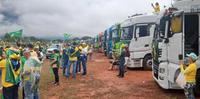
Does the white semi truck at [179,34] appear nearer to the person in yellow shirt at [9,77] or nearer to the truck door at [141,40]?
the person in yellow shirt at [9,77]

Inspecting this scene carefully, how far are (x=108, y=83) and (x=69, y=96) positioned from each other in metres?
3.31

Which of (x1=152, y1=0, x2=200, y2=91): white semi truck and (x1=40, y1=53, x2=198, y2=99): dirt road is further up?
(x1=152, y1=0, x2=200, y2=91): white semi truck

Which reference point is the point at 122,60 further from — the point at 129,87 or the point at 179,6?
the point at 179,6

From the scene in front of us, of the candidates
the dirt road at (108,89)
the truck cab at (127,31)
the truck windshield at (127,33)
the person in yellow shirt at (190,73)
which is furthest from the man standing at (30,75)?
the truck windshield at (127,33)

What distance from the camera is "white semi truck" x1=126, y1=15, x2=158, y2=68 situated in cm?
1950

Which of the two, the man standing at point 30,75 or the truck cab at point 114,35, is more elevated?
the truck cab at point 114,35

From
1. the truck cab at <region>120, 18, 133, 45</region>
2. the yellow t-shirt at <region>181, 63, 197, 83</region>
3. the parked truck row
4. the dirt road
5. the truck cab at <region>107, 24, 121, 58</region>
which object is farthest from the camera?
the truck cab at <region>107, 24, 121, 58</region>

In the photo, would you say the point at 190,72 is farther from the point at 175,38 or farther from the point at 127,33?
the point at 127,33

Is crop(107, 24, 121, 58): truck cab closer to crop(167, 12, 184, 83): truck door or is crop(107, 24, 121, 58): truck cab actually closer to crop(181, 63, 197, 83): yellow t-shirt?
crop(167, 12, 184, 83): truck door

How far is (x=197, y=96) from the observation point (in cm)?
1170

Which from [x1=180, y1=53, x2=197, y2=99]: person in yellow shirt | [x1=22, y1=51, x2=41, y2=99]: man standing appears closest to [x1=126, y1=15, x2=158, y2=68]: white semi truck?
[x1=180, y1=53, x2=197, y2=99]: person in yellow shirt

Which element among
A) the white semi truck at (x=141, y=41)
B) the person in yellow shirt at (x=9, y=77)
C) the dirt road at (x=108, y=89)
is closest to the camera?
the person in yellow shirt at (x=9, y=77)

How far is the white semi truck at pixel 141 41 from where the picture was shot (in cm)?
1950

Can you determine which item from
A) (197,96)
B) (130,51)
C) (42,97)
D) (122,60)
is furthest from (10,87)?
(130,51)
